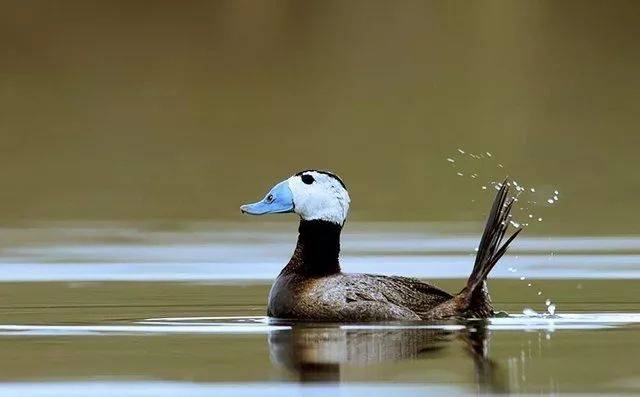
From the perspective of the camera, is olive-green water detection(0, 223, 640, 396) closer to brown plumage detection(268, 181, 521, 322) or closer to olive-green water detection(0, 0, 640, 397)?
olive-green water detection(0, 0, 640, 397)

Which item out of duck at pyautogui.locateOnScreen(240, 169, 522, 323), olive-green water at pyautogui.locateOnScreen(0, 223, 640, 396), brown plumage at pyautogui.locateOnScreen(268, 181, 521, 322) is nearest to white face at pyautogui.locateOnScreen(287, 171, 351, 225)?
duck at pyautogui.locateOnScreen(240, 169, 522, 323)

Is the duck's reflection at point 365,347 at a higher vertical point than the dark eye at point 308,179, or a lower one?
lower

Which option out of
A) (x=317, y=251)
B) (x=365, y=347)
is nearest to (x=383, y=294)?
(x=317, y=251)

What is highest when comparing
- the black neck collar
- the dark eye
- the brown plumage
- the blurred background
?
the blurred background

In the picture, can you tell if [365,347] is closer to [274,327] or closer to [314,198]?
[274,327]

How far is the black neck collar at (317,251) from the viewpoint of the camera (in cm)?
1394

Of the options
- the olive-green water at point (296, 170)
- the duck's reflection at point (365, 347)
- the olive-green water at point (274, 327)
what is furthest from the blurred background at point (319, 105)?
the duck's reflection at point (365, 347)

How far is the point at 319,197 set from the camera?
45.9ft

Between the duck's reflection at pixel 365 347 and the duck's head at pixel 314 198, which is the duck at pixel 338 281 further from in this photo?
the duck's reflection at pixel 365 347

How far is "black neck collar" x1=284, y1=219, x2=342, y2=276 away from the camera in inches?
549

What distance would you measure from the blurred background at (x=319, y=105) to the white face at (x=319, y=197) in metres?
6.22

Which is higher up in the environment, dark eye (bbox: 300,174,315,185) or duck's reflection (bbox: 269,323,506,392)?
dark eye (bbox: 300,174,315,185)

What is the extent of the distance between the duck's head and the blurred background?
622cm

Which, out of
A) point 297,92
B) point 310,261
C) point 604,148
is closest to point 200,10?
point 297,92
